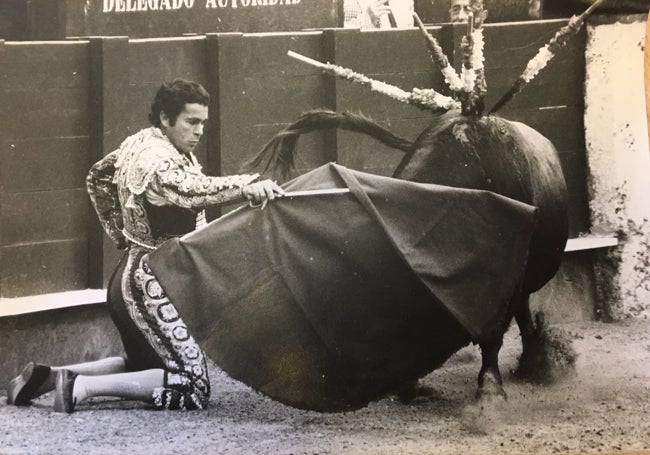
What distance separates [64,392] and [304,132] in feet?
3.82

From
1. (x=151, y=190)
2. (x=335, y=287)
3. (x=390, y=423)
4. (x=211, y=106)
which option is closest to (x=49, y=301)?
(x=151, y=190)

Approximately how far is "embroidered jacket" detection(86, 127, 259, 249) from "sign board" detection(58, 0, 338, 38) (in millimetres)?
365

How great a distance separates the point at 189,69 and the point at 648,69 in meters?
1.58

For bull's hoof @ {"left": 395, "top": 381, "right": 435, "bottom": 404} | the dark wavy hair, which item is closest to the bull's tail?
the dark wavy hair

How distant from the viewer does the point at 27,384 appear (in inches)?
107

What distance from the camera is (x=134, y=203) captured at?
281cm

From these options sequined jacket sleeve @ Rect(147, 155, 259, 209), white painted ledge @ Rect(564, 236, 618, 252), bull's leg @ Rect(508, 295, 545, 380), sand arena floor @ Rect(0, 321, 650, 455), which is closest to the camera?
sand arena floor @ Rect(0, 321, 650, 455)

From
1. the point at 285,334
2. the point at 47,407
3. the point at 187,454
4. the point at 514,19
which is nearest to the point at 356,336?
the point at 285,334

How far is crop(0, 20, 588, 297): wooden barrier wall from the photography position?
2781mm

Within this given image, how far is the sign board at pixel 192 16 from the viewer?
2.85m

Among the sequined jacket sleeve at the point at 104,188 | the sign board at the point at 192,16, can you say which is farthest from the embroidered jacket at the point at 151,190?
the sign board at the point at 192,16

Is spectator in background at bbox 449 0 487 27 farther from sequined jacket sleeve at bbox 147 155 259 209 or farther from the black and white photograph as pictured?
sequined jacket sleeve at bbox 147 155 259 209

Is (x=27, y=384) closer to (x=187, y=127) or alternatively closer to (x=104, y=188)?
(x=104, y=188)

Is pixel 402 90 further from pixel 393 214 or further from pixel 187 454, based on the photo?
pixel 187 454
